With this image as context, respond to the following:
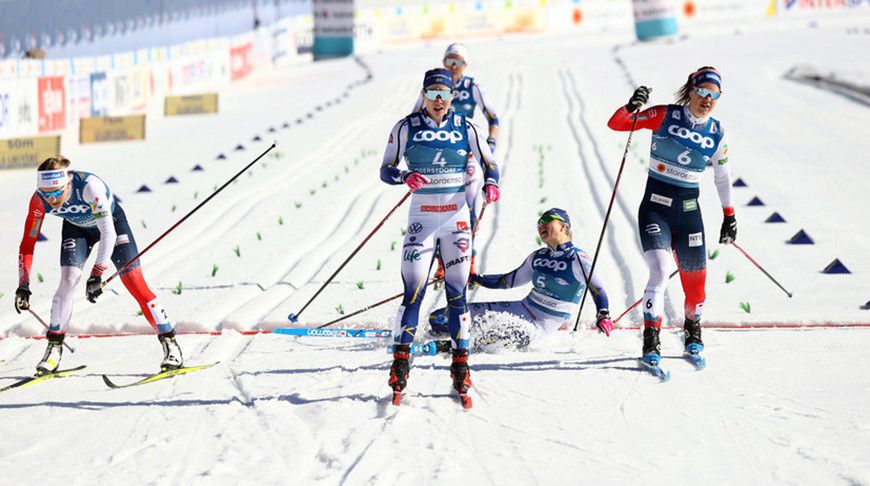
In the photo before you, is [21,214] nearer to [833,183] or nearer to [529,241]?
[529,241]

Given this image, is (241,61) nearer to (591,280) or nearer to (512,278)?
(512,278)

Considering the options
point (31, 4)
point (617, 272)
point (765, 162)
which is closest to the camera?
point (617, 272)

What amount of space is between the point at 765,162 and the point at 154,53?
783 inches

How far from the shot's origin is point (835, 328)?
860 cm

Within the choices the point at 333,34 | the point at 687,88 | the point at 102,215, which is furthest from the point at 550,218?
the point at 333,34

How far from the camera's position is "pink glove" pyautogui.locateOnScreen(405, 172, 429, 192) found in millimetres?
6770

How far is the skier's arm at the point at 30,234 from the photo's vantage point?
7738 millimetres

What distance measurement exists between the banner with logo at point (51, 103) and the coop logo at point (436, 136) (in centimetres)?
1840

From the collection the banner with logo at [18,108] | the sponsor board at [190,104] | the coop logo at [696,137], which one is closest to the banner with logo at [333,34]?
the sponsor board at [190,104]

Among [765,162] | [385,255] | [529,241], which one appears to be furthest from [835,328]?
[765,162]

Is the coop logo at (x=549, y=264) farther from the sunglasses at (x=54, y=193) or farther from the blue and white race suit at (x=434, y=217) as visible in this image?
the sunglasses at (x=54, y=193)

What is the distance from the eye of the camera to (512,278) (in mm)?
8406

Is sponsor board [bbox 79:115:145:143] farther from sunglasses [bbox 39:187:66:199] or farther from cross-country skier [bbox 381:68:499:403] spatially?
cross-country skier [bbox 381:68:499:403]

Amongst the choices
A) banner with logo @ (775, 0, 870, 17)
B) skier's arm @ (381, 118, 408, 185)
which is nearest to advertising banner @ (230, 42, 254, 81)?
banner with logo @ (775, 0, 870, 17)
